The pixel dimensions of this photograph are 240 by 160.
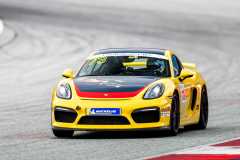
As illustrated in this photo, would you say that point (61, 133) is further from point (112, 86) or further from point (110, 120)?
point (112, 86)

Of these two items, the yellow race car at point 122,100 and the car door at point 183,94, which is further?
the car door at point 183,94

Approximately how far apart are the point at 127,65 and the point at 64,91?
4.39 ft

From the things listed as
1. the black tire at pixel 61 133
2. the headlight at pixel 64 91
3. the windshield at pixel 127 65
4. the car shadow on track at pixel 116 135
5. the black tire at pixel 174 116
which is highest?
the windshield at pixel 127 65

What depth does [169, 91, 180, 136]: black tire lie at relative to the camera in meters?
7.98

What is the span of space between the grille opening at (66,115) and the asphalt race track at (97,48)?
278mm

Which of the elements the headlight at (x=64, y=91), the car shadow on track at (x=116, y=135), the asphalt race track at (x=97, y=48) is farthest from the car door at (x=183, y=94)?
the headlight at (x=64, y=91)

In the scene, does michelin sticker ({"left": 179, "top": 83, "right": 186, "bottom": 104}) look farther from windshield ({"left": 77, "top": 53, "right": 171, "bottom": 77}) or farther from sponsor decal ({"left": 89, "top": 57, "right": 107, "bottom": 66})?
sponsor decal ({"left": 89, "top": 57, "right": 107, "bottom": 66})

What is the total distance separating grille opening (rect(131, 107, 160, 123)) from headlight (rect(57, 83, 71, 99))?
0.94 meters

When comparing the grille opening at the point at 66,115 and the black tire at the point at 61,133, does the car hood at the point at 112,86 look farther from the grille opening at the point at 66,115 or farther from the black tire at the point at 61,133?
the black tire at the point at 61,133

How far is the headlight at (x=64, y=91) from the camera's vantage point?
7.97 metres

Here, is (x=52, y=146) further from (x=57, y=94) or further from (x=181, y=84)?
(x=181, y=84)

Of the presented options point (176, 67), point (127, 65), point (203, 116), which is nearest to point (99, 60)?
point (127, 65)

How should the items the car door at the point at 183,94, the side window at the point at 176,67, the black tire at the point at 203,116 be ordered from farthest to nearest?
the black tire at the point at 203,116 < the side window at the point at 176,67 < the car door at the point at 183,94

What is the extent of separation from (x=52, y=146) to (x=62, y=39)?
21616mm
